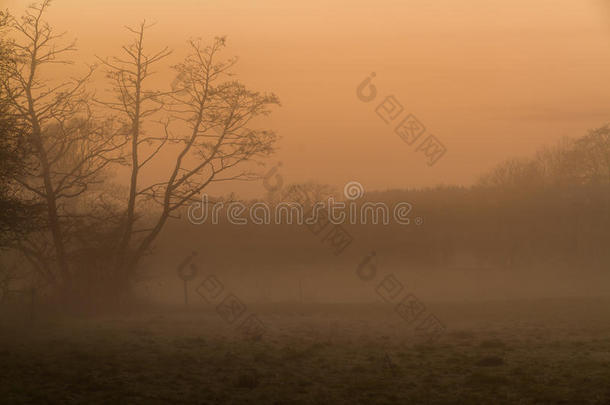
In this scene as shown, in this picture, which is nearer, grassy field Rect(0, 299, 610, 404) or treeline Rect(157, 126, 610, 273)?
grassy field Rect(0, 299, 610, 404)

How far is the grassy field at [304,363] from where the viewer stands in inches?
486

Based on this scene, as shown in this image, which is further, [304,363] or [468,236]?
[468,236]

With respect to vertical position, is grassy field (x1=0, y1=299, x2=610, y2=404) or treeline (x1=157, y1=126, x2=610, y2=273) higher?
treeline (x1=157, y1=126, x2=610, y2=273)

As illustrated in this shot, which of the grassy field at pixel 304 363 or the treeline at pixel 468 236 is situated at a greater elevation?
the treeline at pixel 468 236

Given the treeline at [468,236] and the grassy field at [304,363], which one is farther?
the treeline at [468,236]

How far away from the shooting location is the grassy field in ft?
40.5

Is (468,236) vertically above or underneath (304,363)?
above

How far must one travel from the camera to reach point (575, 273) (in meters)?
41.2

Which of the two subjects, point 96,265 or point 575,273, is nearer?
point 96,265

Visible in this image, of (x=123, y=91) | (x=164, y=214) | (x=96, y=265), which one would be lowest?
(x=96, y=265)

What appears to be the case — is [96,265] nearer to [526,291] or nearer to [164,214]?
[164,214]

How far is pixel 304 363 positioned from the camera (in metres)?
15.6

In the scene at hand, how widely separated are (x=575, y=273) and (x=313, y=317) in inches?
849

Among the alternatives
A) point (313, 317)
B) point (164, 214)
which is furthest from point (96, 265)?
point (313, 317)
